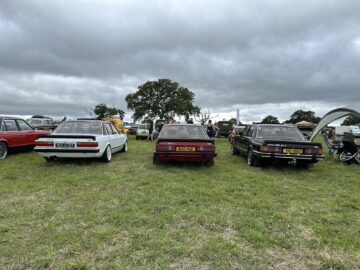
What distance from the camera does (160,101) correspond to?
5306 centimetres

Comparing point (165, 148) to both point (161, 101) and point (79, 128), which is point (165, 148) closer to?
point (79, 128)

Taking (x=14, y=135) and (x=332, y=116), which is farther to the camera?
(x=332, y=116)

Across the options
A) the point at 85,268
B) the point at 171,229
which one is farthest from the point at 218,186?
the point at 85,268

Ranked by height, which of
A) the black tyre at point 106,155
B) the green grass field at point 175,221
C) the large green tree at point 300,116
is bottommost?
the green grass field at point 175,221

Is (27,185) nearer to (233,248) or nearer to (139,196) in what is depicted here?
(139,196)

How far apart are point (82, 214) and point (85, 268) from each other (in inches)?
60.4

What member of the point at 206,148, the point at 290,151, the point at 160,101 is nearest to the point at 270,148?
the point at 290,151

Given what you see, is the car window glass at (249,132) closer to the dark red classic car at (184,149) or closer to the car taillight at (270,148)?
the car taillight at (270,148)

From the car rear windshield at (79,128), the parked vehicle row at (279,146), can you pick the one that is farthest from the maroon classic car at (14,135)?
the parked vehicle row at (279,146)

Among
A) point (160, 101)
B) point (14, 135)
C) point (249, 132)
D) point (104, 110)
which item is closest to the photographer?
point (14, 135)

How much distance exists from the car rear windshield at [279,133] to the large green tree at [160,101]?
4297 centimetres

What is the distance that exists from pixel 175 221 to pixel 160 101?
49897 mm

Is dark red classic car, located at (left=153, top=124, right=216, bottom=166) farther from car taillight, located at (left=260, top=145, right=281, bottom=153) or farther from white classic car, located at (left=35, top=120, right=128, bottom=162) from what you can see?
white classic car, located at (left=35, top=120, right=128, bottom=162)

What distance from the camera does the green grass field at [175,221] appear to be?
9.42ft
